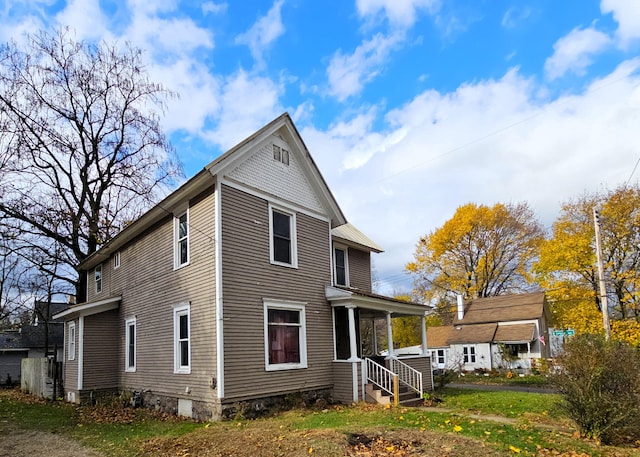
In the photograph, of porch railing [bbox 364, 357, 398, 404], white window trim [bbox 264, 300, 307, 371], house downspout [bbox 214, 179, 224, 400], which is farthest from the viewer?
porch railing [bbox 364, 357, 398, 404]

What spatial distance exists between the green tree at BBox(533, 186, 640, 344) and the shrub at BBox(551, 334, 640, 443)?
73.0 feet

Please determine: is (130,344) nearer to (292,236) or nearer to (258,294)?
(258,294)

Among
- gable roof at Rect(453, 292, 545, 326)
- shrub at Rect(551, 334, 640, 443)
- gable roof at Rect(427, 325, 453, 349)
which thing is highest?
gable roof at Rect(453, 292, 545, 326)

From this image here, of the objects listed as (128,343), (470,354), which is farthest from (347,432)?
(470,354)

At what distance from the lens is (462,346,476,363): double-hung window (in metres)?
36.4

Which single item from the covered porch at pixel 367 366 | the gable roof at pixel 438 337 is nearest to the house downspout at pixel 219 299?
the covered porch at pixel 367 366

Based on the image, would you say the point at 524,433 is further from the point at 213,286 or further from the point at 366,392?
the point at 213,286

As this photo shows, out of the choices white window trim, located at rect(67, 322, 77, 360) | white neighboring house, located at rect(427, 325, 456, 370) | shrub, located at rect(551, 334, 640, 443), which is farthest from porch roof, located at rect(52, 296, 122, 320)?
white neighboring house, located at rect(427, 325, 456, 370)

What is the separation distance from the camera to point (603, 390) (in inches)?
330

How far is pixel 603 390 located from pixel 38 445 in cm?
1073

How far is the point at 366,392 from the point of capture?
13812 mm

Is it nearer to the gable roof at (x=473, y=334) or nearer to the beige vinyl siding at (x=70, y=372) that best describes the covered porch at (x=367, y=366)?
the beige vinyl siding at (x=70, y=372)

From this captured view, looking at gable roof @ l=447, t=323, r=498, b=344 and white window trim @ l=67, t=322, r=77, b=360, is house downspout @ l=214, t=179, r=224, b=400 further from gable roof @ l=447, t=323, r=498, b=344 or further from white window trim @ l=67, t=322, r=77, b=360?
gable roof @ l=447, t=323, r=498, b=344

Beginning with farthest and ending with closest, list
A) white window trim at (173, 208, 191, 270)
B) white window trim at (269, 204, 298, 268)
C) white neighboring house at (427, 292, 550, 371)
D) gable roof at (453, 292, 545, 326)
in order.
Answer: gable roof at (453, 292, 545, 326) < white neighboring house at (427, 292, 550, 371) < white window trim at (269, 204, 298, 268) < white window trim at (173, 208, 191, 270)
